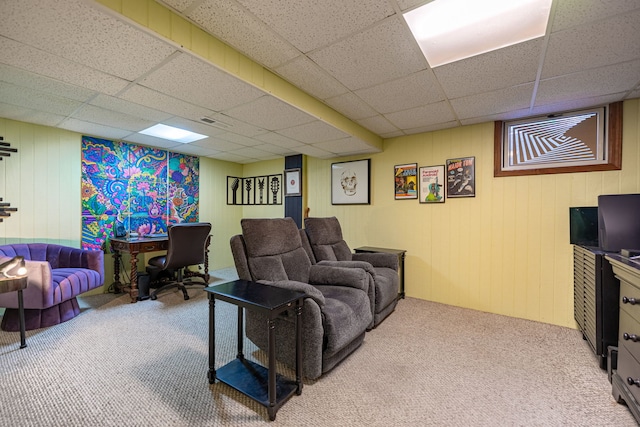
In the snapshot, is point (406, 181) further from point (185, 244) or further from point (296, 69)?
point (185, 244)

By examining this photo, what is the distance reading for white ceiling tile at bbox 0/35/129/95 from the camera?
1654 millimetres

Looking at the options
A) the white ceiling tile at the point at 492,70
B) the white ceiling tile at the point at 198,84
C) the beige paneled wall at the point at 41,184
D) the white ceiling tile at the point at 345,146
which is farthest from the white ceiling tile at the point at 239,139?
the white ceiling tile at the point at 492,70

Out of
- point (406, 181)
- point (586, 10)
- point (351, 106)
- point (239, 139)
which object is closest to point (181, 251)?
point (239, 139)

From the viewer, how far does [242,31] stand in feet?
5.68

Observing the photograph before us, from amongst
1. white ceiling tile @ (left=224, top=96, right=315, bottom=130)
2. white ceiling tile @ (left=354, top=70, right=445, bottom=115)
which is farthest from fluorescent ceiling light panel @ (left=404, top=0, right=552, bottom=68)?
white ceiling tile @ (left=224, top=96, right=315, bottom=130)

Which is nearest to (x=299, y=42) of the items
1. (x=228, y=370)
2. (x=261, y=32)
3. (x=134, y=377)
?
(x=261, y=32)

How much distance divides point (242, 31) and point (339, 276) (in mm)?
2040

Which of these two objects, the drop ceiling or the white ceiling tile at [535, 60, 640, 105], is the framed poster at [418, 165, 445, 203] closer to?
the drop ceiling

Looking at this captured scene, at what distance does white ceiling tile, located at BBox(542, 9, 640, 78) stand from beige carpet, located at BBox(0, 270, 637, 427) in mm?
2251

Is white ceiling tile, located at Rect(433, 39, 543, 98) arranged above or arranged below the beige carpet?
above

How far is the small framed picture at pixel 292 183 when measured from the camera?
480cm

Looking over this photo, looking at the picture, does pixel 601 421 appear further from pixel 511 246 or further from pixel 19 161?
pixel 19 161

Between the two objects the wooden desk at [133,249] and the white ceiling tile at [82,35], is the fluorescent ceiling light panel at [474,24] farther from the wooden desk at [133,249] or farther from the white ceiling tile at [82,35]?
the wooden desk at [133,249]

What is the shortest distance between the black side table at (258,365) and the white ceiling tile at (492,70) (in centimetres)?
205
